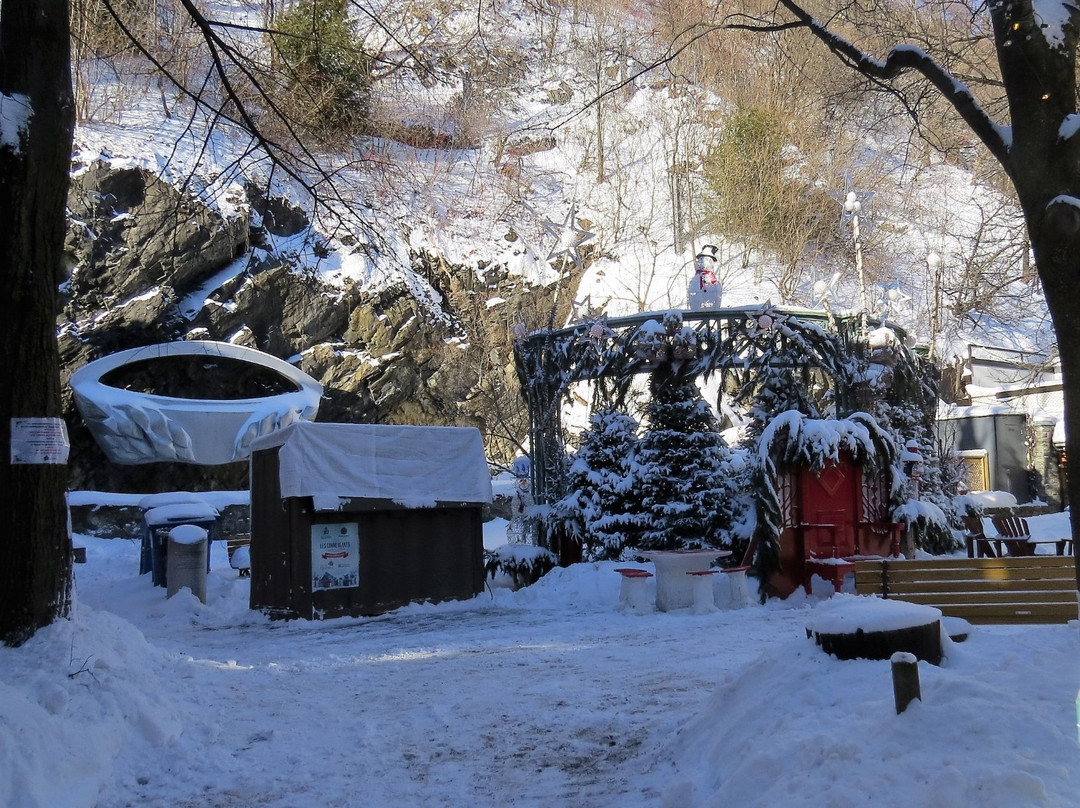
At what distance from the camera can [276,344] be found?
30547mm

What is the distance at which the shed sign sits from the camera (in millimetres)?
13203

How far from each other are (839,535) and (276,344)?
2114cm

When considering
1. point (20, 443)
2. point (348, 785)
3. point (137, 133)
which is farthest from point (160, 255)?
point (348, 785)

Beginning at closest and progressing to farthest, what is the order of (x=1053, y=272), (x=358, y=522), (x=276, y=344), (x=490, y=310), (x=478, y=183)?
(x=1053, y=272) < (x=358, y=522) < (x=276, y=344) < (x=490, y=310) < (x=478, y=183)

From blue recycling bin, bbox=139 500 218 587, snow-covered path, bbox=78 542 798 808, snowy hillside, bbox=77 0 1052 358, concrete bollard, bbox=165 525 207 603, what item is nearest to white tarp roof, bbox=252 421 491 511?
concrete bollard, bbox=165 525 207 603

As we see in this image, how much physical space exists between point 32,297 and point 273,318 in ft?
81.4

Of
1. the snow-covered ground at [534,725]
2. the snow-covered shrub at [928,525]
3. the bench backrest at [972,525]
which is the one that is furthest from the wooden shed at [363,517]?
the bench backrest at [972,525]

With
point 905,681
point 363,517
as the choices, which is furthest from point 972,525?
point 905,681

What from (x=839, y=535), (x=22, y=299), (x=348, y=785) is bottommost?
(x=348, y=785)

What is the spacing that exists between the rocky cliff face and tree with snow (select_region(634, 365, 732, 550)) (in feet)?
40.8

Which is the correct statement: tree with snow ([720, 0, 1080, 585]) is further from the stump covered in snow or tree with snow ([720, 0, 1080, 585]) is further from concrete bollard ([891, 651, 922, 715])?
concrete bollard ([891, 651, 922, 715])

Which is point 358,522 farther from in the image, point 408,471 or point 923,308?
point 923,308

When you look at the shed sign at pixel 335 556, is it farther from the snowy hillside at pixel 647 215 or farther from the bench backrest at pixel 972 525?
the snowy hillside at pixel 647 215

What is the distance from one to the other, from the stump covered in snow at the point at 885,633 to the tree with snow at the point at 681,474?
10.3 metres
